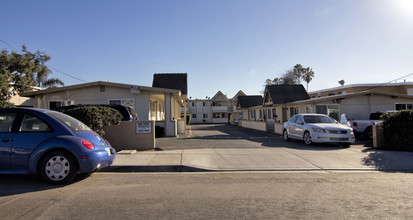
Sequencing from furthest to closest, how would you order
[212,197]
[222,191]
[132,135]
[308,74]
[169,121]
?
[308,74], [169,121], [132,135], [222,191], [212,197]

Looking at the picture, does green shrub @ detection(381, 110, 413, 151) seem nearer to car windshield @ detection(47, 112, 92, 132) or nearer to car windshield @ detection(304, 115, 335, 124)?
car windshield @ detection(304, 115, 335, 124)

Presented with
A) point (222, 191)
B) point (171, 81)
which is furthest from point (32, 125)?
point (171, 81)

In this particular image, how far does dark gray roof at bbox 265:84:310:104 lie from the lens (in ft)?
74.8

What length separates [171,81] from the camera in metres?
A: 26.1

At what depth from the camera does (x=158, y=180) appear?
585cm

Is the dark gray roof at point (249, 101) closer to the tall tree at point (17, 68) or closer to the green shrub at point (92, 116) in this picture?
the tall tree at point (17, 68)

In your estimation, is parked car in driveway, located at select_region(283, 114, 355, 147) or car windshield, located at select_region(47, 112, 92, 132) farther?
parked car in driveway, located at select_region(283, 114, 355, 147)

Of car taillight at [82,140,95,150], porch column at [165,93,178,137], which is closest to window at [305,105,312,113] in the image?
porch column at [165,93,178,137]

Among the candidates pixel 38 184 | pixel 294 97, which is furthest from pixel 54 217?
pixel 294 97

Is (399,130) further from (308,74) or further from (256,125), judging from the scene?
(308,74)

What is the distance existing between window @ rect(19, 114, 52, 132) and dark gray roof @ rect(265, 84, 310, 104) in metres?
19.4

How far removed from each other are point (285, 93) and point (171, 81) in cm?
1109

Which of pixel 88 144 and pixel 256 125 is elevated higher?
pixel 88 144

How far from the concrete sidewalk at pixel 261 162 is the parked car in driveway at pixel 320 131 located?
74.9 inches
